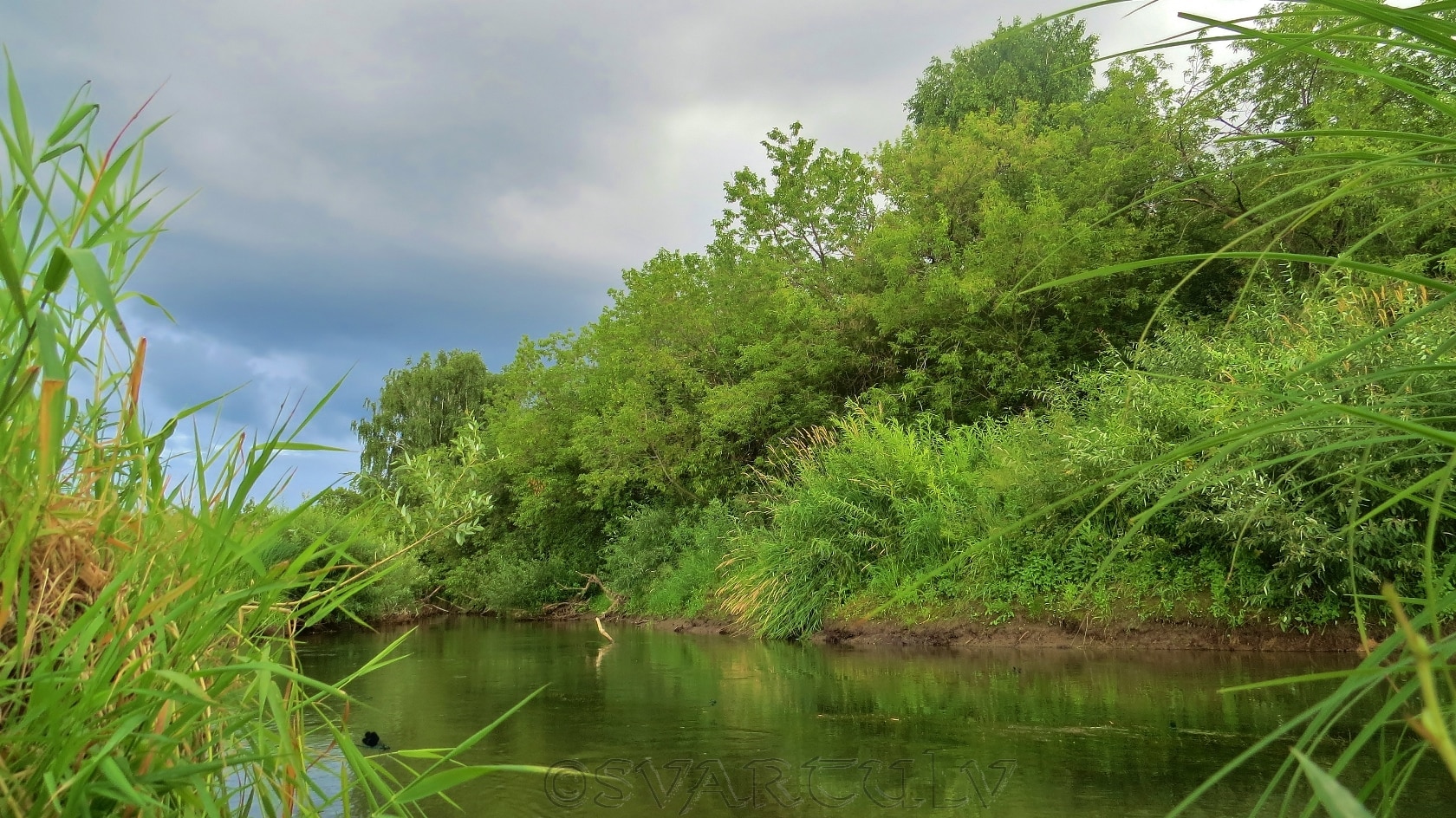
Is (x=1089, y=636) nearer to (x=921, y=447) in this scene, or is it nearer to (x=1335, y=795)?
(x=921, y=447)

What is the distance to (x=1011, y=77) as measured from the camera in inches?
963

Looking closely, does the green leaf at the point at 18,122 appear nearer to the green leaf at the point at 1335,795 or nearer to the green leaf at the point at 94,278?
the green leaf at the point at 94,278

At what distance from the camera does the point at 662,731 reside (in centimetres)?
401

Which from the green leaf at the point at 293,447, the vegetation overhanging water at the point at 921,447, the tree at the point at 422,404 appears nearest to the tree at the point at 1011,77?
the vegetation overhanging water at the point at 921,447

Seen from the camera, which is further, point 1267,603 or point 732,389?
point 732,389

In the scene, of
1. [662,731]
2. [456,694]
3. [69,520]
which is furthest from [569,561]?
[69,520]

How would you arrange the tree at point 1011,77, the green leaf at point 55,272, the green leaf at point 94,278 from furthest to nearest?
the tree at point 1011,77 < the green leaf at point 55,272 < the green leaf at point 94,278

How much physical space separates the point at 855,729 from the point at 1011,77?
24431 millimetres

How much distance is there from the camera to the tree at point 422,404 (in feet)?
98.3

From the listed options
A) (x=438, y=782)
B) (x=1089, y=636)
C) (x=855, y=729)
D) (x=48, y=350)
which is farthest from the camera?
(x=1089, y=636)

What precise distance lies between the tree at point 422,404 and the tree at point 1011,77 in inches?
695

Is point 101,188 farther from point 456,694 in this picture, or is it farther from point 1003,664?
point 1003,664

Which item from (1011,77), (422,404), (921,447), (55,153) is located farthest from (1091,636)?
(422,404)

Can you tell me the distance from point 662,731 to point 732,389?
1064cm
